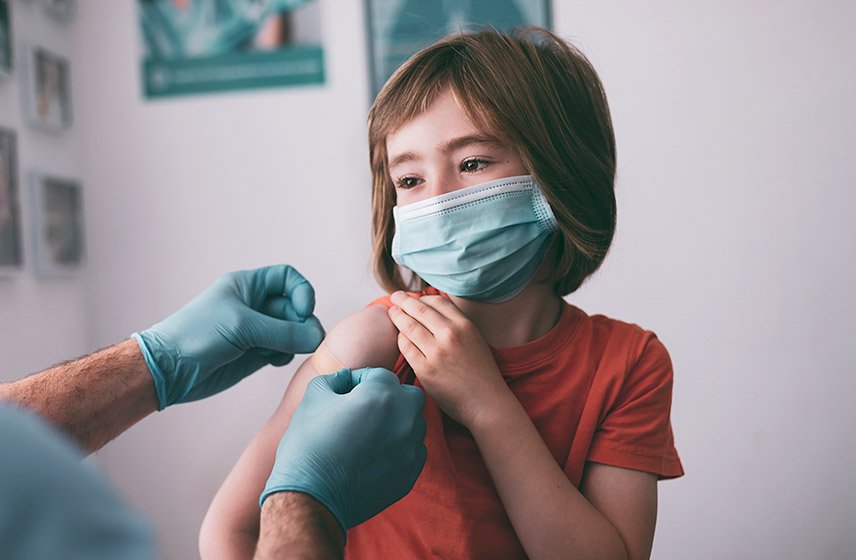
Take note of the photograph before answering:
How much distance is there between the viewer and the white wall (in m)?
2.29

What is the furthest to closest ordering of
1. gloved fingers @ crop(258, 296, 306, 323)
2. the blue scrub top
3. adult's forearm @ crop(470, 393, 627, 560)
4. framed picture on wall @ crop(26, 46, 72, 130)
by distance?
framed picture on wall @ crop(26, 46, 72, 130) → gloved fingers @ crop(258, 296, 306, 323) → adult's forearm @ crop(470, 393, 627, 560) → the blue scrub top

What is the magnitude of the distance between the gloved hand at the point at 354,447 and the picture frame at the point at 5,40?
5.76ft

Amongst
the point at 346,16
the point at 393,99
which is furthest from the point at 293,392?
the point at 346,16

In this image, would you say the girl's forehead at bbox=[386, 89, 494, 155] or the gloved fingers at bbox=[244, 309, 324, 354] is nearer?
the girl's forehead at bbox=[386, 89, 494, 155]

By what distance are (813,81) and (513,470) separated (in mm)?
2012

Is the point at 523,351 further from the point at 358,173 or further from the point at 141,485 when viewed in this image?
the point at 141,485

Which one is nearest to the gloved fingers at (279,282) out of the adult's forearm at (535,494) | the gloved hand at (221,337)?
the gloved hand at (221,337)

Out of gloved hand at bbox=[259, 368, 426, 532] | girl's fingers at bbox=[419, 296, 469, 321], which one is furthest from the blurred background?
gloved hand at bbox=[259, 368, 426, 532]

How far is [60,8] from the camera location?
2604mm

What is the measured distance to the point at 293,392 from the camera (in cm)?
119

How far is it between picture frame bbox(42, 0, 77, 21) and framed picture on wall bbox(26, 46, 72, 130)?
0.45 feet

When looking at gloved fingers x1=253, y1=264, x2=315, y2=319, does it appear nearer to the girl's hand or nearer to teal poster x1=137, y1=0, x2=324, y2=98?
the girl's hand

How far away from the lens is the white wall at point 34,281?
2.29m

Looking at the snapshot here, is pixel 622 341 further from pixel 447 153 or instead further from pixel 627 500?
pixel 447 153
